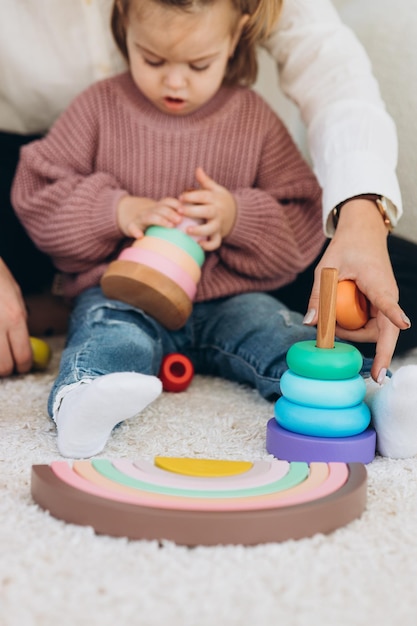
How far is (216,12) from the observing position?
1.16 meters

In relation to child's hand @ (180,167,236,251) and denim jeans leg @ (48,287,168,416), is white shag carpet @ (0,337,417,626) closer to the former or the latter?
denim jeans leg @ (48,287,168,416)

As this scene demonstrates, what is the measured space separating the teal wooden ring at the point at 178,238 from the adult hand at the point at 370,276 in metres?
0.22

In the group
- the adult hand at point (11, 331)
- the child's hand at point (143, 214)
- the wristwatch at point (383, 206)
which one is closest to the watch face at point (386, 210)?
the wristwatch at point (383, 206)

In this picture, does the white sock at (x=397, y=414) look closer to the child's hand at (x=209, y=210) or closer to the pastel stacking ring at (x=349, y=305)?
the pastel stacking ring at (x=349, y=305)

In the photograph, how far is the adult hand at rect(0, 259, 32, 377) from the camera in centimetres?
113

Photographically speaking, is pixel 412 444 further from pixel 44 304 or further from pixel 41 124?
pixel 41 124

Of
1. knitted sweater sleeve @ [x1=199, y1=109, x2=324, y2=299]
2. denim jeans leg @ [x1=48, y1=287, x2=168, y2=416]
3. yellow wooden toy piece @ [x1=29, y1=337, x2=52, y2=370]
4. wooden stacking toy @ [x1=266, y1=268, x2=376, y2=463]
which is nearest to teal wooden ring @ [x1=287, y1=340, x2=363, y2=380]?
wooden stacking toy @ [x1=266, y1=268, x2=376, y2=463]

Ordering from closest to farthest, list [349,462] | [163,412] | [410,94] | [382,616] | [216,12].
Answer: [382,616]
[349,462]
[163,412]
[216,12]
[410,94]

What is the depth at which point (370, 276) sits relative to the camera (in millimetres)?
927

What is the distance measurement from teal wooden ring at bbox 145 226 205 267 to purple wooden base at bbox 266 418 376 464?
0.35 metres

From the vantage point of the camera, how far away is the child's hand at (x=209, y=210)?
1.14m

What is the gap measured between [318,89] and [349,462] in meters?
0.67

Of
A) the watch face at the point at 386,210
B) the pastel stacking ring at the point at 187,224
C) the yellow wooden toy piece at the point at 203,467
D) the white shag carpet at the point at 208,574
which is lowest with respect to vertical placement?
the yellow wooden toy piece at the point at 203,467

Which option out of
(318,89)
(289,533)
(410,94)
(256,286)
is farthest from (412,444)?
(410,94)
